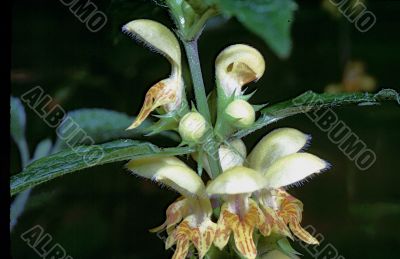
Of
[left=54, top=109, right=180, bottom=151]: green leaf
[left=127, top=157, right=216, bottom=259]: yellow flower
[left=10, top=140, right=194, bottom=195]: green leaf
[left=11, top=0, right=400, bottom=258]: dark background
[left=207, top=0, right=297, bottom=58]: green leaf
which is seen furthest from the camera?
[left=11, top=0, right=400, bottom=258]: dark background

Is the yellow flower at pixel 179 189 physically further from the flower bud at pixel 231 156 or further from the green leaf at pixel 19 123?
the green leaf at pixel 19 123

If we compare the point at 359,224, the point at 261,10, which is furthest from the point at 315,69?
the point at 261,10

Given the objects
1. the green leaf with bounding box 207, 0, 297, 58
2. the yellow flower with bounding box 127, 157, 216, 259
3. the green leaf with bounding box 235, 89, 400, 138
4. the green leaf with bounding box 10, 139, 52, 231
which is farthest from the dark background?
Result: the green leaf with bounding box 207, 0, 297, 58

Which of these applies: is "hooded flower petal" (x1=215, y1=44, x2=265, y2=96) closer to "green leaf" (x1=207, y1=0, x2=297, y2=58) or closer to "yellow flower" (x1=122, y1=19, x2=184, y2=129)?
"yellow flower" (x1=122, y1=19, x2=184, y2=129)

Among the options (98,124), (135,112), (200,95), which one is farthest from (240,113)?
(135,112)

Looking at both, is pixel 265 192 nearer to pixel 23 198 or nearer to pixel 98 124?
pixel 98 124

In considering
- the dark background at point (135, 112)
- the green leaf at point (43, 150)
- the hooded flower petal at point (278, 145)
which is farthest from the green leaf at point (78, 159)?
the dark background at point (135, 112)

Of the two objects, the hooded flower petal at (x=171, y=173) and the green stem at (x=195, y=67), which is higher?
the green stem at (x=195, y=67)
